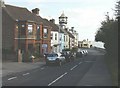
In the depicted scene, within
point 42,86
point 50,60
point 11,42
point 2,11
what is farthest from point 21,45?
point 42,86

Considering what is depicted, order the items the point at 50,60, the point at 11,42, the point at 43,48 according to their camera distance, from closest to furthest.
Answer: the point at 50,60
the point at 11,42
the point at 43,48

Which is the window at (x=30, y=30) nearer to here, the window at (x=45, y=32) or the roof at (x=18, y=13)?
the roof at (x=18, y=13)

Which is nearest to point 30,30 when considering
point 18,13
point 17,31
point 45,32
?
point 17,31

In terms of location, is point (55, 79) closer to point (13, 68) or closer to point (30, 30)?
point (13, 68)

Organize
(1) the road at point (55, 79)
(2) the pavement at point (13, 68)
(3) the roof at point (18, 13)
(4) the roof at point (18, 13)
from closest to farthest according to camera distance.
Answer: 1. (1) the road at point (55, 79)
2. (2) the pavement at point (13, 68)
3. (3) the roof at point (18, 13)
4. (4) the roof at point (18, 13)

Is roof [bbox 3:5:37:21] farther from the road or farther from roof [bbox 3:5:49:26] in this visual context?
the road

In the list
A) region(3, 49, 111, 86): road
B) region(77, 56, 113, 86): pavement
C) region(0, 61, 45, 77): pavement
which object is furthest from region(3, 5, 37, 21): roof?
region(77, 56, 113, 86): pavement

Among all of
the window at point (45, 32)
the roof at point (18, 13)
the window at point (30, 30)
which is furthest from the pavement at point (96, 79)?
the window at point (45, 32)

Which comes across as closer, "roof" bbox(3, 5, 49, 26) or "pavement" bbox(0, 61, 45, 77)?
"pavement" bbox(0, 61, 45, 77)

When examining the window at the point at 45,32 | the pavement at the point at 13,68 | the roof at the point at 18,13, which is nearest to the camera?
the pavement at the point at 13,68

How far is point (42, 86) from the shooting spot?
19.1m

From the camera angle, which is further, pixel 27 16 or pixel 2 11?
pixel 27 16

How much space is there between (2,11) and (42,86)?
43.6 meters

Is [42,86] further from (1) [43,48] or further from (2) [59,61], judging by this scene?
(1) [43,48]
